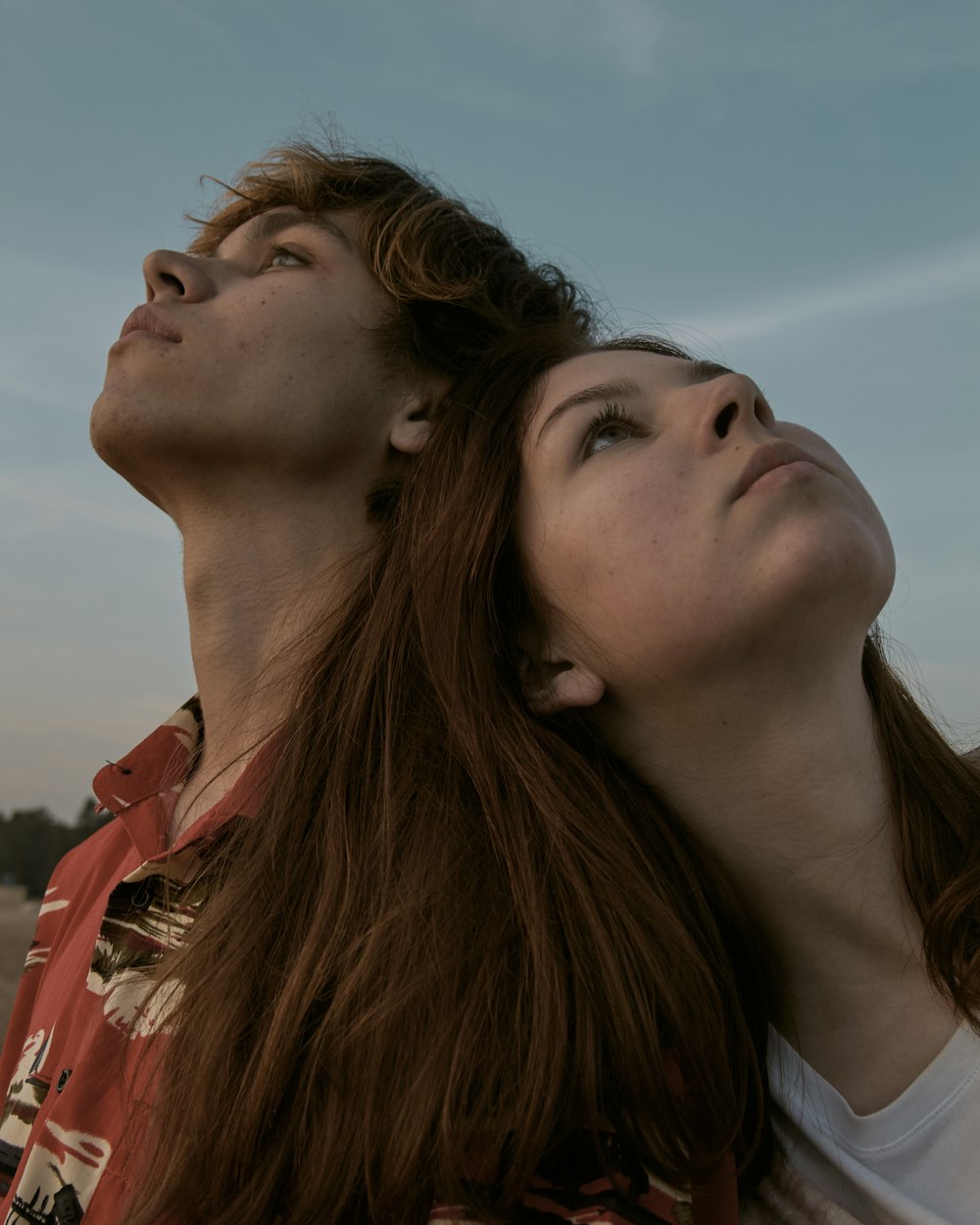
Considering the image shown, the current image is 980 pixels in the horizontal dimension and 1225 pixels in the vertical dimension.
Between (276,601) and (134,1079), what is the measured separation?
4.48ft

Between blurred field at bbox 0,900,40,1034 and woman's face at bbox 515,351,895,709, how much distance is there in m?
8.43

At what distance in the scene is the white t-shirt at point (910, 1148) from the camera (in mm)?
1861

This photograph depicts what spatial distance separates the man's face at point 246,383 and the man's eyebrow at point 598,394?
763 mm

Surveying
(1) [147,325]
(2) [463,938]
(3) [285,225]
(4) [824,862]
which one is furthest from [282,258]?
(4) [824,862]

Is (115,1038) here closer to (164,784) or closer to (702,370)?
(164,784)

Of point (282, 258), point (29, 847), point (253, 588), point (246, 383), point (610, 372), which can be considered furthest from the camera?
point (29, 847)

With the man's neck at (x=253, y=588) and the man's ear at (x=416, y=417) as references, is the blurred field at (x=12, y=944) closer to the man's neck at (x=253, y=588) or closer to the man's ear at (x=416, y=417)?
the man's neck at (x=253, y=588)

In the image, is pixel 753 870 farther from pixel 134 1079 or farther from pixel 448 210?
pixel 448 210

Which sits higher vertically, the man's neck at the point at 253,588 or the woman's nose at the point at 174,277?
the woman's nose at the point at 174,277

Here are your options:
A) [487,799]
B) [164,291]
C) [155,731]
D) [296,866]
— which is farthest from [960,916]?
[164,291]

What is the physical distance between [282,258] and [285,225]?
15cm

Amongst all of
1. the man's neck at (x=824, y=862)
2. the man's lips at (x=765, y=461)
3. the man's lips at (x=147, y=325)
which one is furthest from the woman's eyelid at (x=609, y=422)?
the man's lips at (x=147, y=325)

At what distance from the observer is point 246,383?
2818 millimetres

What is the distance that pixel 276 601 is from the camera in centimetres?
297
